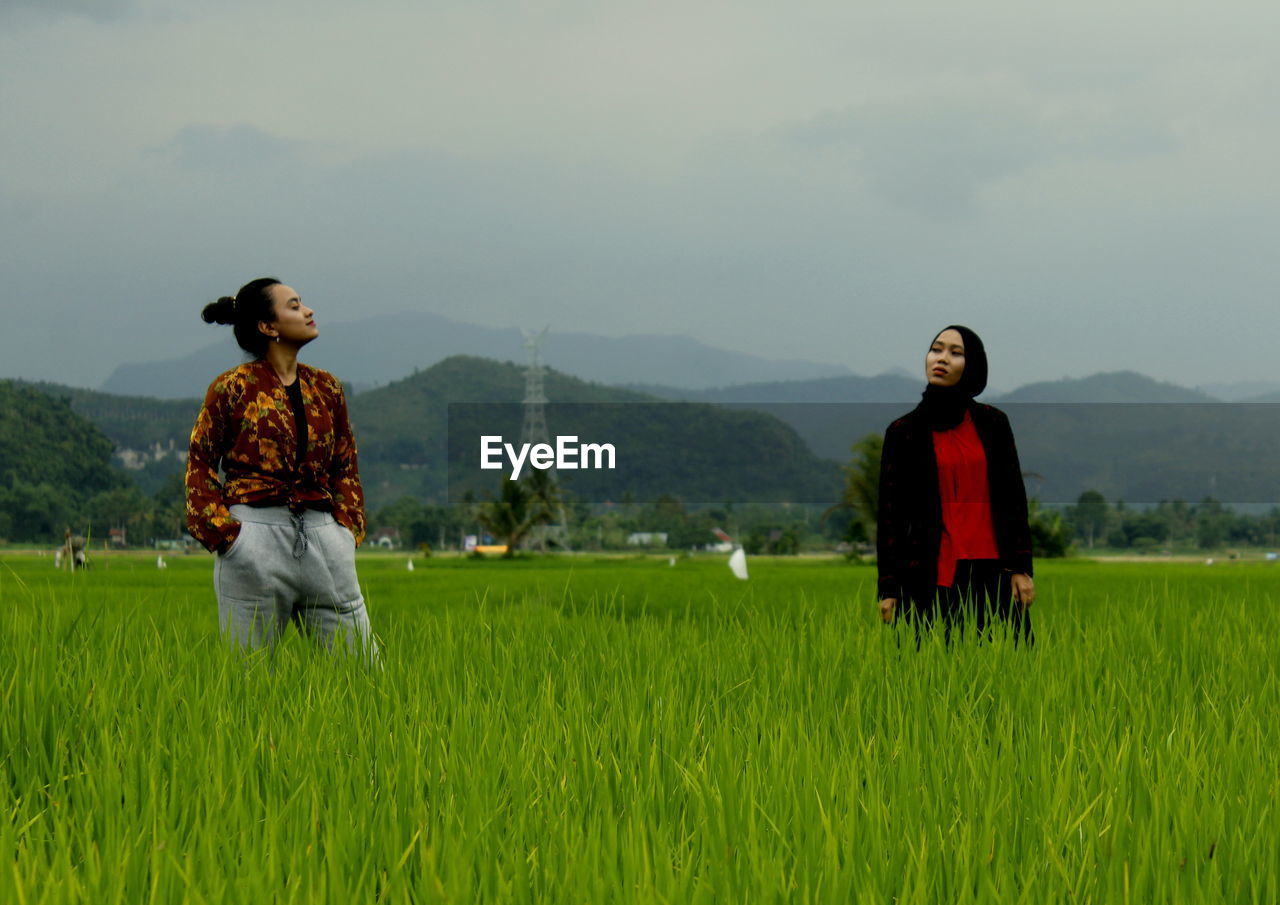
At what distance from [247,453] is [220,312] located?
1.75 ft

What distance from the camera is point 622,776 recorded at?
7.98 feet

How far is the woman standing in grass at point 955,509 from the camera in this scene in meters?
4.55

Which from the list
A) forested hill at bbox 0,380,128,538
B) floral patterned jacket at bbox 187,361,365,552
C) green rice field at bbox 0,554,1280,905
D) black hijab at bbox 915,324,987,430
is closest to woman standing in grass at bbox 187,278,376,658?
floral patterned jacket at bbox 187,361,365,552

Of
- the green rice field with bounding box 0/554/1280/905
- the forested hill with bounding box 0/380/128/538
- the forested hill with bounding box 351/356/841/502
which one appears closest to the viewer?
the green rice field with bounding box 0/554/1280/905

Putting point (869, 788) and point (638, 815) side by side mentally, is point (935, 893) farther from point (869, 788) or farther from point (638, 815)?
point (638, 815)

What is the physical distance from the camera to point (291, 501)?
3910mm

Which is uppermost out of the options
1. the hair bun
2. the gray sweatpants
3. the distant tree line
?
the hair bun

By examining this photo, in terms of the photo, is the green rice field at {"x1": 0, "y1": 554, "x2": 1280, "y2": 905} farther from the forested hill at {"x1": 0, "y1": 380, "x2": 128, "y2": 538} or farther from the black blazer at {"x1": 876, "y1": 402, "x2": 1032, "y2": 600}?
the forested hill at {"x1": 0, "y1": 380, "x2": 128, "y2": 538}

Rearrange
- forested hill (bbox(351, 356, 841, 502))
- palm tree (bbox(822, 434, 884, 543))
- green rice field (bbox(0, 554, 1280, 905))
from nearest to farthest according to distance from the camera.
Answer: green rice field (bbox(0, 554, 1280, 905)), palm tree (bbox(822, 434, 884, 543)), forested hill (bbox(351, 356, 841, 502))

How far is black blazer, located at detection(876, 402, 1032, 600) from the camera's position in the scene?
15.0 ft

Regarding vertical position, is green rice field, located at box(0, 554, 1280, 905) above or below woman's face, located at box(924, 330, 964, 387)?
below

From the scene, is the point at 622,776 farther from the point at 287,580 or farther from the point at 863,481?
the point at 863,481

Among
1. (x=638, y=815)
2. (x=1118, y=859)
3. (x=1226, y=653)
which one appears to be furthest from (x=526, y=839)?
(x=1226, y=653)

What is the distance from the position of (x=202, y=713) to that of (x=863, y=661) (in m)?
2.17
